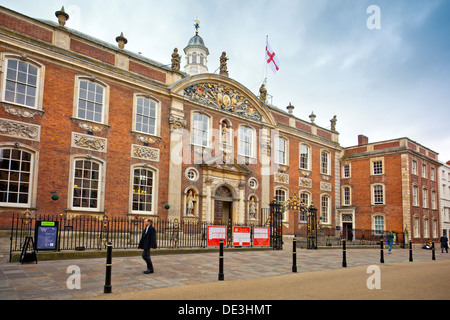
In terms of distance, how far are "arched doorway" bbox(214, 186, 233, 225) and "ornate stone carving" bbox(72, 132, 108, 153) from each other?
799 centimetres

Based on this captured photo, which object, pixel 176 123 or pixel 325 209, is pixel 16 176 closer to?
pixel 176 123

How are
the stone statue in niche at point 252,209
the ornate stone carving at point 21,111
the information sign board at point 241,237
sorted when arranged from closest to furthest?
the ornate stone carving at point 21,111 < the information sign board at point 241,237 < the stone statue in niche at point 252,209

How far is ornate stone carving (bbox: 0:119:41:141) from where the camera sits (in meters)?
Answer: 15.5

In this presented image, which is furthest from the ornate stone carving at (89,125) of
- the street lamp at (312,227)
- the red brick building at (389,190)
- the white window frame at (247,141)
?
the red brick building at (389,190)

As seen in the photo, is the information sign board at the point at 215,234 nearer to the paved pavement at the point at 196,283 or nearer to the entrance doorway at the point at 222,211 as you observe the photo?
the paved pavement at the point at 196,283

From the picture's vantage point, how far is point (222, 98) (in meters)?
24.5

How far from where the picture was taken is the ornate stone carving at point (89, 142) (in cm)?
Answer: 1759

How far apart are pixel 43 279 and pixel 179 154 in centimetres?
1349

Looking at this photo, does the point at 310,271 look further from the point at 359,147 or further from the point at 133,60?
the point at 359,147

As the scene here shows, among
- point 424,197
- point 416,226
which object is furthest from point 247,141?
point 424,197

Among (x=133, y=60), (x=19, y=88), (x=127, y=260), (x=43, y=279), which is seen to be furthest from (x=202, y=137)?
(x=43, y=279)

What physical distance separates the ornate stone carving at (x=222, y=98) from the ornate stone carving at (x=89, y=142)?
6.44m

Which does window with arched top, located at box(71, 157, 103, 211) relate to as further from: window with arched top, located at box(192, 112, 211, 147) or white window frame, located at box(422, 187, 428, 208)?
white window frame, located at box(422, 187, 428, 208)

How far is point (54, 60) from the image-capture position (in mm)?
17297
